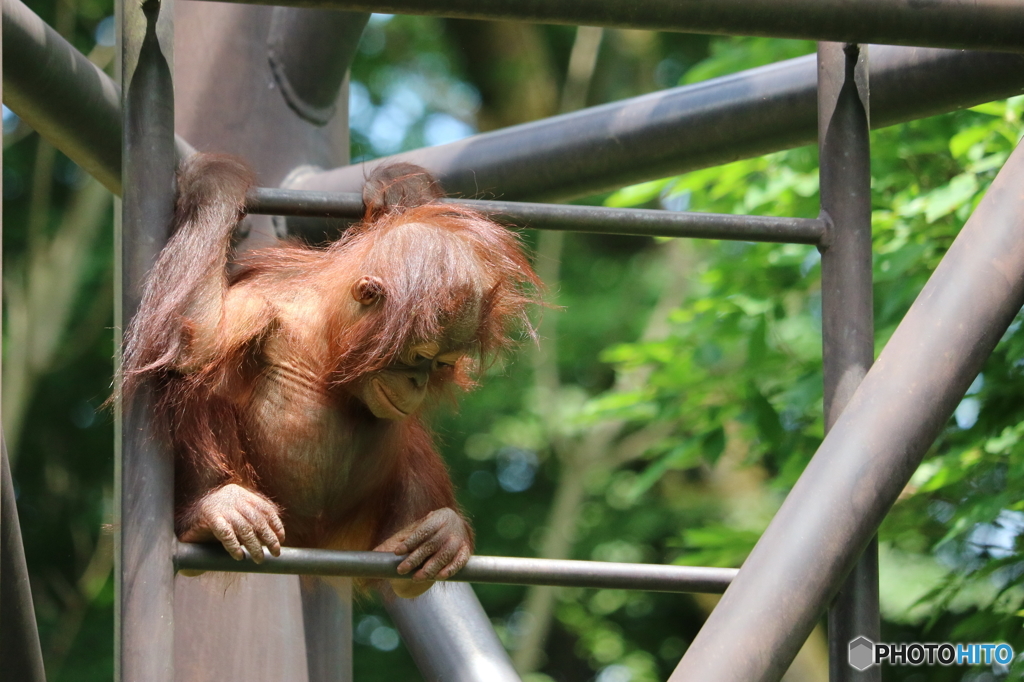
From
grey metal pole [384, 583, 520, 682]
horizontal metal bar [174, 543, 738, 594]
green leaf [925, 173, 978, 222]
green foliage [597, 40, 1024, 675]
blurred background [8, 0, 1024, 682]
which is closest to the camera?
horizontal metal bar [174, 543, 738, 594]

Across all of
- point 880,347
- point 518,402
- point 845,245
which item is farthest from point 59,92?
point 518,402

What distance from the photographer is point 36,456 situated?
344 inches

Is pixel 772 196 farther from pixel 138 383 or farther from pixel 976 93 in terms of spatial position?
pixel 138 383

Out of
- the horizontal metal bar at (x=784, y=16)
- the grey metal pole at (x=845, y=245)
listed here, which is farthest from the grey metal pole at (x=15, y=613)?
the grey metal pole at (x=845, y=245)

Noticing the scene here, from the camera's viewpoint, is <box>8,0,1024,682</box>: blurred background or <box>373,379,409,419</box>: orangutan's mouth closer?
<box>373,379,409,419</box>: orangutan's mouth

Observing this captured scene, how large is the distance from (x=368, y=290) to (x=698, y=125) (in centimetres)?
79

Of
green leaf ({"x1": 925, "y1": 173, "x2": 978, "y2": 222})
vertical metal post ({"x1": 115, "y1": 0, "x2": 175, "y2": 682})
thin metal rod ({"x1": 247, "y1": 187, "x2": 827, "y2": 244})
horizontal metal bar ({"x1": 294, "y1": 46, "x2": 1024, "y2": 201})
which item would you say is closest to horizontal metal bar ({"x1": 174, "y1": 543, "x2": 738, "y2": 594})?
vertical metal post ({"x1": 115, "y1": 0, "x2": 175, "y2": 682})

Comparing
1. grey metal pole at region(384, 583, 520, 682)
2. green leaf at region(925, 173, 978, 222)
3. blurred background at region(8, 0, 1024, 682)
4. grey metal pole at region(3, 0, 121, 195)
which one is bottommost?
grey metal pole at region(384, 583, 520, 682)

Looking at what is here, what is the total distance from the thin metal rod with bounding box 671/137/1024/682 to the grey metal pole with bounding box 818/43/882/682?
24cm

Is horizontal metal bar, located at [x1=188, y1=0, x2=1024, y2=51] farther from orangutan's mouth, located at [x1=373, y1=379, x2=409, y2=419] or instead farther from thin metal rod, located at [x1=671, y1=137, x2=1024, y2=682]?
orangutan's mouth, located at [x1=373, y1=379, x2=409, y2=419]

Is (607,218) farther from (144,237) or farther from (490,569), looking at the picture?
(144,237)

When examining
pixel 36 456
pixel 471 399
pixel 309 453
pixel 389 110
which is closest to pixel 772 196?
pixel 309 453

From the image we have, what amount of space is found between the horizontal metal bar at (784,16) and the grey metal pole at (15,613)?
40.3 inches

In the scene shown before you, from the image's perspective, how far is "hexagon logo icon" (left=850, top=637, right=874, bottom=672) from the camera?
1.89m
